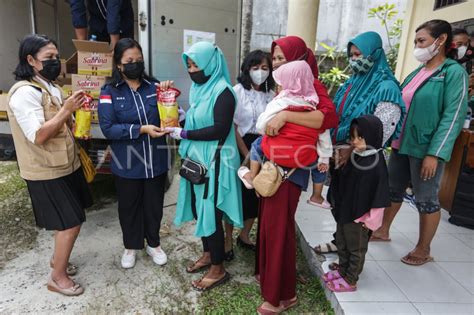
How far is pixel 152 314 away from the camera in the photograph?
Result: 6.94ft

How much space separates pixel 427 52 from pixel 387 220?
4.43 ft

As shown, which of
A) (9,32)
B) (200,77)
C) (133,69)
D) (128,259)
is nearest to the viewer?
(200,77)

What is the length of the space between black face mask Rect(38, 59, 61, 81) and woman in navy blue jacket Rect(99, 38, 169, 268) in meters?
0.30

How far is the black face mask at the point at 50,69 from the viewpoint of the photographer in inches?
80.3

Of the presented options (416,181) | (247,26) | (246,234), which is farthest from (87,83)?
(247,26)

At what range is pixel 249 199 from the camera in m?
2.61

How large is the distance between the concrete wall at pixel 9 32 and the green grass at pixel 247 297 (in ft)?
10.5

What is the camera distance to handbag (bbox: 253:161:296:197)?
1802 mm

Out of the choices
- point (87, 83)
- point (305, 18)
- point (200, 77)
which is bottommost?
point (87, 83)

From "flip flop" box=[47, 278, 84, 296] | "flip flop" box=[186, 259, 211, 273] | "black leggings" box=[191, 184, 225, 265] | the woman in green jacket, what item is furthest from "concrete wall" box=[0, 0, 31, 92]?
the woman in green jacket

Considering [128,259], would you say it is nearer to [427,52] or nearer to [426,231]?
[426,231]

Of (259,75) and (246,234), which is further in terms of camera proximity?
(246,234)

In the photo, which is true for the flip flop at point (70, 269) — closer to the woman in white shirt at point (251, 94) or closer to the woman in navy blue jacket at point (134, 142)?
the woman in navy blue jacket at point (134, 142)

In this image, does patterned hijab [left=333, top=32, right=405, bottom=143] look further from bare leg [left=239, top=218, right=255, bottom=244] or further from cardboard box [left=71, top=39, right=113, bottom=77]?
cardboard box [left=71, top=39, right=113, bottom=77]
